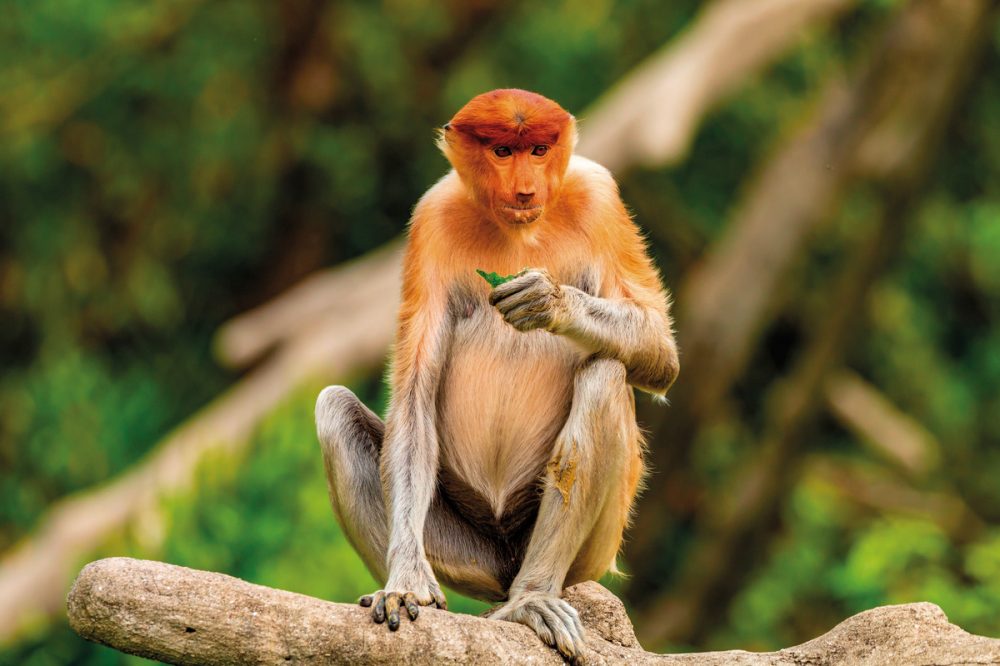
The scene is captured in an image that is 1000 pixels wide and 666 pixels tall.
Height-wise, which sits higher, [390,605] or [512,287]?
[512,287]

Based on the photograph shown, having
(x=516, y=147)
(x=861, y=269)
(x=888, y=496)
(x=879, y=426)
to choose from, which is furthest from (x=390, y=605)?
(x=888, y=496)

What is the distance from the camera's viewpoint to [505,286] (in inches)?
138

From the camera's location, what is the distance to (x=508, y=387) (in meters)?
3.91

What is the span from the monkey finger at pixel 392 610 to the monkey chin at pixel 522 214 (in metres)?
1.02

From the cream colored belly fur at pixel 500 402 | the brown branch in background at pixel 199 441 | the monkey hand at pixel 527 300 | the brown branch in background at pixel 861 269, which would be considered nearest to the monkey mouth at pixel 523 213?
the monkey hand at pixel 527 300

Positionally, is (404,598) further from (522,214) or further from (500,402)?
(522,214)

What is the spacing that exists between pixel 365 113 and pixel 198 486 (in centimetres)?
564

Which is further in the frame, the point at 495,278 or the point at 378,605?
the point at 495,278

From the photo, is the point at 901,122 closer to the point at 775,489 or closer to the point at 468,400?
the point at 775,489

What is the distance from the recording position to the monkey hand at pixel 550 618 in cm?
340

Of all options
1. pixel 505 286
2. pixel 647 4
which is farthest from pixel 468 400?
pixel 647 4

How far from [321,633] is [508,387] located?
1120mm

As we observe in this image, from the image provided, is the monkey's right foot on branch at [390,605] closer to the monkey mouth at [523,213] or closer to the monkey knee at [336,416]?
the monkey knee at [336,416]

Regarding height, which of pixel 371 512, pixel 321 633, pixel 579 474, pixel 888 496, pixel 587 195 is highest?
pixel 587 195
